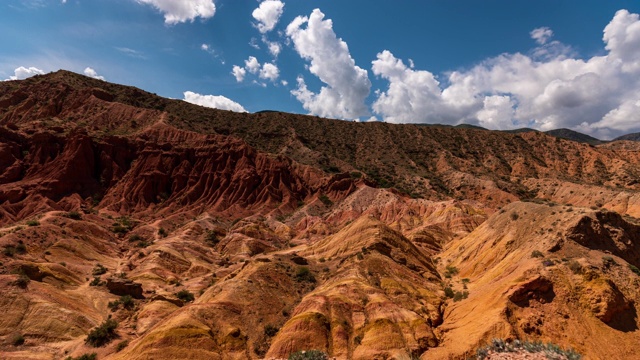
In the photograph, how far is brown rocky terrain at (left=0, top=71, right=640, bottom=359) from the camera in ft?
83.4

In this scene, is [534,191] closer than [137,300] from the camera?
No

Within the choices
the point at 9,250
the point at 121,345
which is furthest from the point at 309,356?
the point at 9,250

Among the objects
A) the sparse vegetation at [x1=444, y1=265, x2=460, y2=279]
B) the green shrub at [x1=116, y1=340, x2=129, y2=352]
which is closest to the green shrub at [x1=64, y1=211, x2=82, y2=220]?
the green shrub at [x1=116, y1=340, x2=129, y2=352]

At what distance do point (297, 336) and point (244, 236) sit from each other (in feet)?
134

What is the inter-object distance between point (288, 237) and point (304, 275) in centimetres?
3630

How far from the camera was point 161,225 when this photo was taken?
7331 cm

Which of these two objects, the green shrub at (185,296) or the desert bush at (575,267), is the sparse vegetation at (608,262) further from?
the green shrub at (185,296)

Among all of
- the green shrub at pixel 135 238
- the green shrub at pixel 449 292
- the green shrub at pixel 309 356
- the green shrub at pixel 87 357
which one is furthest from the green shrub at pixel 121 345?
the green shrub at pixel 135 238

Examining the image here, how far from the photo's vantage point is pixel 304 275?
1460 inches

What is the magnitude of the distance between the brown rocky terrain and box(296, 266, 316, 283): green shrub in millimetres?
169

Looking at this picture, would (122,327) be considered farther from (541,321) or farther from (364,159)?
(364,159)

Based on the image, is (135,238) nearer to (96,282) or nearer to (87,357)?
(96,282)

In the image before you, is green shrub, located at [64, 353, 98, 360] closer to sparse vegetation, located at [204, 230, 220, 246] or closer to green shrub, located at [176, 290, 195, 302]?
green shrub, located at [176, 290, 195, 302]

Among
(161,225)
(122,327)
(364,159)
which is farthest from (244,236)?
(364,159)
